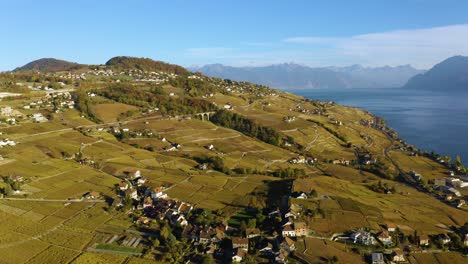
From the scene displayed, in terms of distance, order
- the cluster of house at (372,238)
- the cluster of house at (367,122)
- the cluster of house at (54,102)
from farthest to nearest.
A: 1. the cluster of house at (367,122)
2. the cluster of house at (54,102)
3. the cluster of house at (372,238)

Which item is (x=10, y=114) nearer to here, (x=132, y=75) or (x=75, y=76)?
(x=75, y=76)

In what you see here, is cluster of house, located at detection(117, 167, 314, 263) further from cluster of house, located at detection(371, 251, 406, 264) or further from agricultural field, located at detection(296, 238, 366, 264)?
cluster of house, located at detection(371, 251, 406, 264)

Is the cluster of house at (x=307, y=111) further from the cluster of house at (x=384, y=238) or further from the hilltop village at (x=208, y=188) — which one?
the cluster of house at (x=384, y=238)

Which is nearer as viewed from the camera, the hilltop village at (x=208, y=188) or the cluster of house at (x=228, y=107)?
the hilltop village at (x=208, y=188)

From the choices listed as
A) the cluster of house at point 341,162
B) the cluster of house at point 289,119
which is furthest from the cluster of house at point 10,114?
the cluster of house at point 341,162

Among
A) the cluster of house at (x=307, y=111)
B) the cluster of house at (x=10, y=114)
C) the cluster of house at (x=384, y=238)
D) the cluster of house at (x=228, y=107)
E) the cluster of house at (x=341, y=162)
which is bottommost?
the cluster of house at (x=341, y=162)

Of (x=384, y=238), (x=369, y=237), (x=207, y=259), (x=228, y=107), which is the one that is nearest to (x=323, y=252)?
(x=369, y=237)

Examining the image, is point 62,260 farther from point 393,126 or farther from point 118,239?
point 393,126

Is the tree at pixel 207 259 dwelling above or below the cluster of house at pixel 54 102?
below
